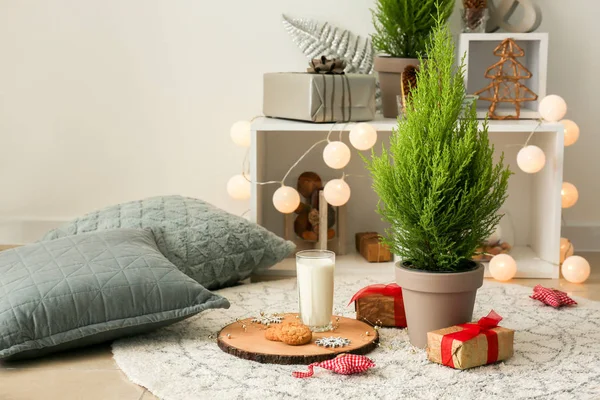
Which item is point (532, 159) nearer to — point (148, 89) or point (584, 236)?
point (584, 236)

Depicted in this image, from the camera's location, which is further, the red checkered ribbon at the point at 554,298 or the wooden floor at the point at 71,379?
the red checkered ribbon at the point at 554,298

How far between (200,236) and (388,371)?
31.1 inches

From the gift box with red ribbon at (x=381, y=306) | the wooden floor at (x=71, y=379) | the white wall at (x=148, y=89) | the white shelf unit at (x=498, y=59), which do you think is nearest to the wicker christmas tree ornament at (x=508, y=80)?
the white shelf unit at (x=498, y=59)

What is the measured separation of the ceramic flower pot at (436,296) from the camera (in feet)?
5.18

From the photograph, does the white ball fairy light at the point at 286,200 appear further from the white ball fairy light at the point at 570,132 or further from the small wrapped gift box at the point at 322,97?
the white ball fairy light at the point at 570,132

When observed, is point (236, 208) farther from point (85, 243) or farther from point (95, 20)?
point (85, 243)

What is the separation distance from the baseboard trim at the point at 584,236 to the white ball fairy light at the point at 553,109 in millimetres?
561

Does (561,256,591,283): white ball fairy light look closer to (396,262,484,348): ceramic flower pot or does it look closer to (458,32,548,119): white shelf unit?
(458,32,548,119): white shelf unit

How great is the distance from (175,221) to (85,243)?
1.34 feet

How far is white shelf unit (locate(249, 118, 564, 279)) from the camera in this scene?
2.35 metres

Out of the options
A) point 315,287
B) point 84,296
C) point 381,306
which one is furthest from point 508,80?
point 84,296

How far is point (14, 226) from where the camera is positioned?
285cm

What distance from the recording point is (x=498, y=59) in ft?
8.93

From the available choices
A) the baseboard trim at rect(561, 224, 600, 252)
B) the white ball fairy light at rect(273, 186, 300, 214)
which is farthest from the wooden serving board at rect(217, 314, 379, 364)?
the baseboard trim at rect(561, 224, 600, 252)
